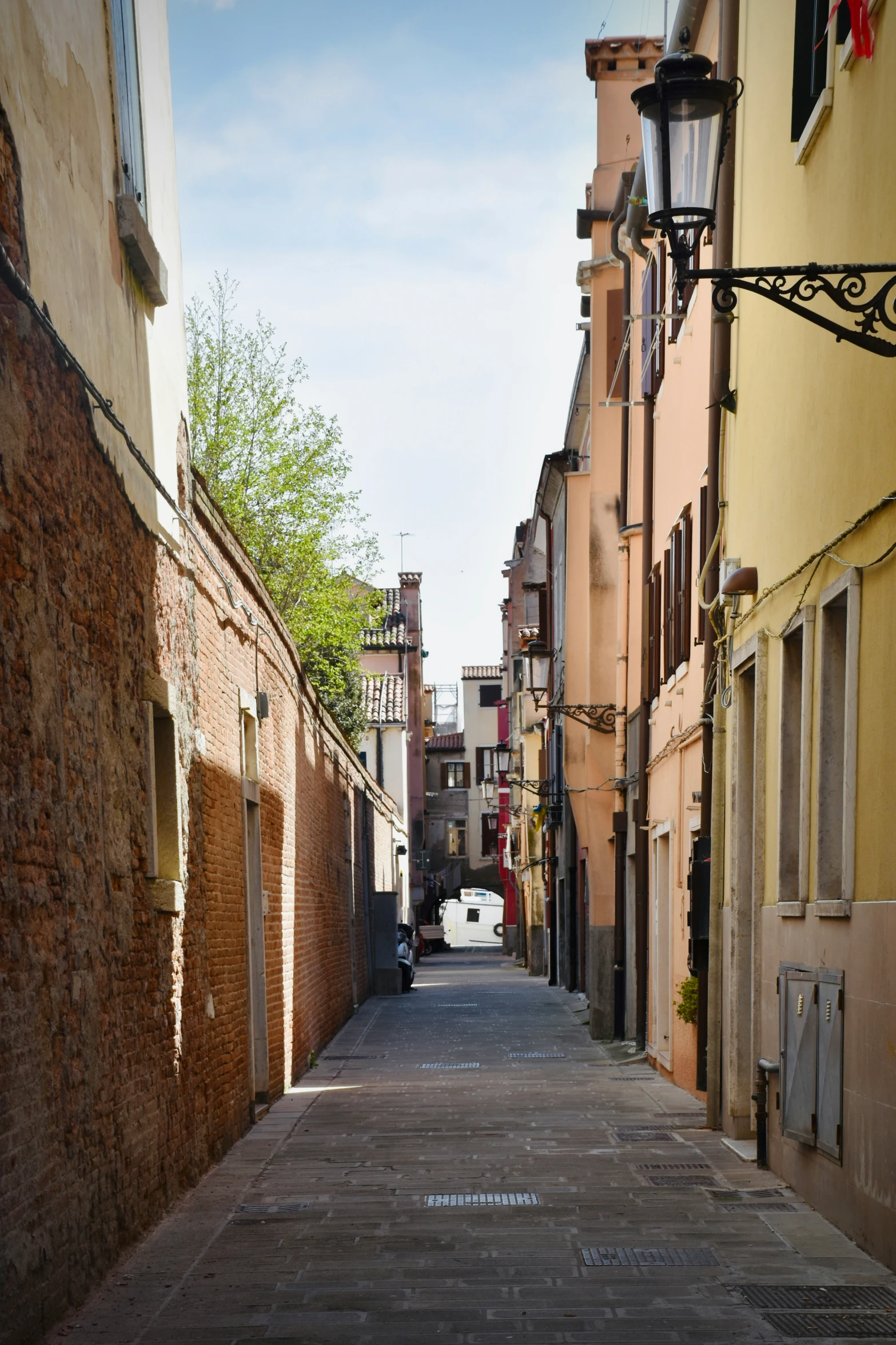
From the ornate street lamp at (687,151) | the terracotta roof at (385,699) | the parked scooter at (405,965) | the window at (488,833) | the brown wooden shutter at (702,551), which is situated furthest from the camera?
the window at (488,833)

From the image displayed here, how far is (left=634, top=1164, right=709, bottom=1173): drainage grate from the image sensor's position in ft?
32.0

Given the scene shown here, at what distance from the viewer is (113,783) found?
25.1ft

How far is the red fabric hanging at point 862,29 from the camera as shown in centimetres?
740

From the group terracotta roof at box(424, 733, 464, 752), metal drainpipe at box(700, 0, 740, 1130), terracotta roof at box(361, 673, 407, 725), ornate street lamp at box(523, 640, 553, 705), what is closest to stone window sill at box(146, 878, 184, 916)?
metal drainpipe at box(700, 0, 740, 1130)

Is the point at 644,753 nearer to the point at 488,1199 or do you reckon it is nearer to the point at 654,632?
the point at 654,632

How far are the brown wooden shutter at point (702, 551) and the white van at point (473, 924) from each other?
47804mm

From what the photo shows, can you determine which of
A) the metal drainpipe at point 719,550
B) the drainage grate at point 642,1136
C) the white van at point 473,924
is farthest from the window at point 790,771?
the white van at point 473,924

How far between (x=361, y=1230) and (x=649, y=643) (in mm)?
10051

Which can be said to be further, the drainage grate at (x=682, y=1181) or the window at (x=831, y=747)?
the drainage grate at (x=682, y=1181)

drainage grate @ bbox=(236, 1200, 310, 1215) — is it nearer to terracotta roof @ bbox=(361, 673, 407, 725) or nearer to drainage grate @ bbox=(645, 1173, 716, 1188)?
drainage grate @ bbox=(645, 1173, 716, 1188)

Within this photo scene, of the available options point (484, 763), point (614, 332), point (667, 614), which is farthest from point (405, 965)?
point (484, 763)

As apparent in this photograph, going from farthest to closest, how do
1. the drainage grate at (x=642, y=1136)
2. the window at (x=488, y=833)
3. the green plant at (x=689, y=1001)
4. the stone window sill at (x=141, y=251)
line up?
the window at (x=488, y=833), the green plant at (x=689, y=1001), the drainage grate at (x=642, y=1136), the stone window sill at (x=141, y=251)

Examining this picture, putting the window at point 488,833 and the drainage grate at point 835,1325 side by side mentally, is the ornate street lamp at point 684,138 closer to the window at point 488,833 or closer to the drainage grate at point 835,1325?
the drainage grate at point 835,1325

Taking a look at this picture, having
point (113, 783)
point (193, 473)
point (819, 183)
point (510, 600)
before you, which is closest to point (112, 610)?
point (113, 783)
